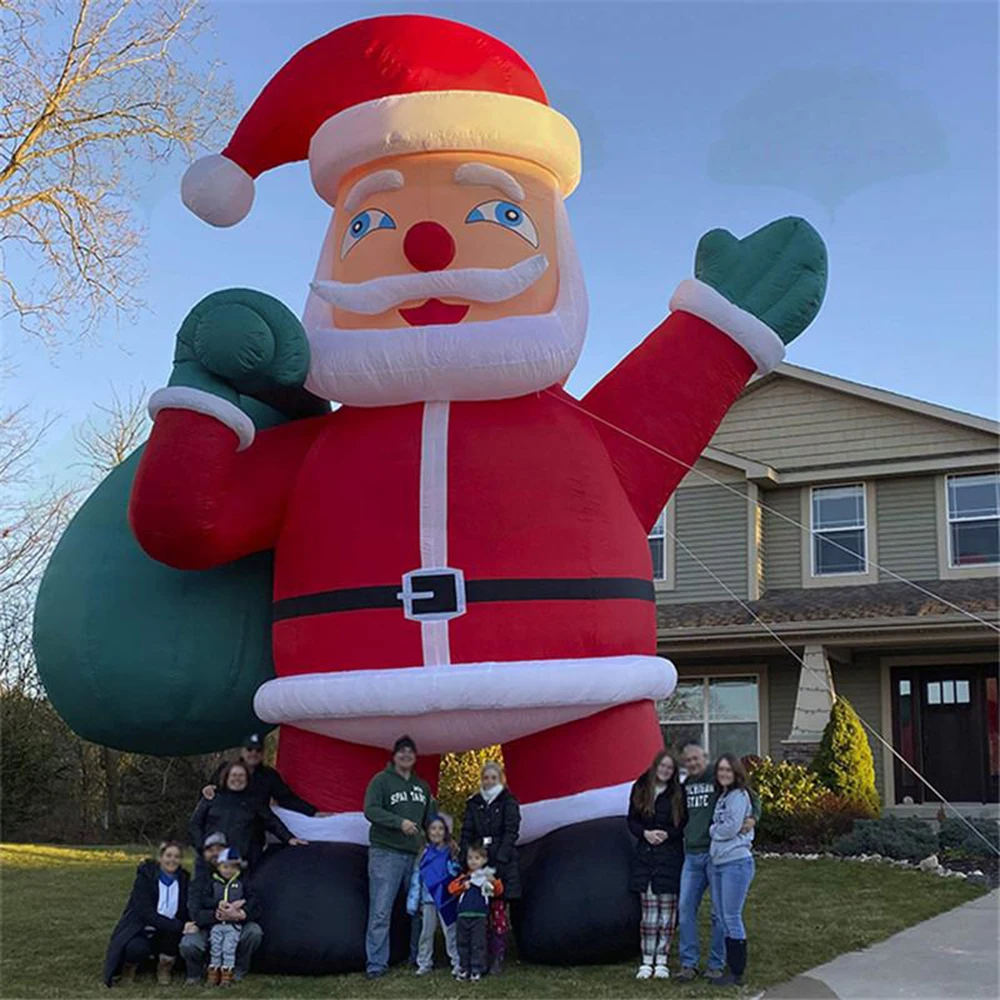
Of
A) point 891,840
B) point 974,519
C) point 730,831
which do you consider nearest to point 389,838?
point 730,831

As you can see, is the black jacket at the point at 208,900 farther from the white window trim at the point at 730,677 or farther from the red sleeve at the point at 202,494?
the white window trim at the point at 730,677

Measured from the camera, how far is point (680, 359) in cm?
673

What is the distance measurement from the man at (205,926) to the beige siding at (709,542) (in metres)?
10.3

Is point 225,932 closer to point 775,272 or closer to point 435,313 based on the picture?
point 435,313

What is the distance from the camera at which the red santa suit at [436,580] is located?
596 cm

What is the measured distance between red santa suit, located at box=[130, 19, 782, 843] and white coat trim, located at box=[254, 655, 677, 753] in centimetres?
1

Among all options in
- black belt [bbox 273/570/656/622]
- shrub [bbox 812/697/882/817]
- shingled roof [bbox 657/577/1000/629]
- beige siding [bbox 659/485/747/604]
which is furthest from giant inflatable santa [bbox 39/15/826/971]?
beige siding [bbox 659/485/747/604]

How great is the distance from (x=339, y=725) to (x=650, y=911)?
1671 mm

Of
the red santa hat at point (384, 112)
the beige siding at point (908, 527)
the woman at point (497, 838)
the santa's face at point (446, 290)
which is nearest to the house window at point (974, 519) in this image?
the beige siding at point (908, 527)

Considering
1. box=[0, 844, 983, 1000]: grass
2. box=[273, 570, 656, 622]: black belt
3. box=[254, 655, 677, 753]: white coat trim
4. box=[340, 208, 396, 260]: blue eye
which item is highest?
box=[340, 208, 396, 260]: blue eye

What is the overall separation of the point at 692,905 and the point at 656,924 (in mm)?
276

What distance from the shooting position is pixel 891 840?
35.8 feet

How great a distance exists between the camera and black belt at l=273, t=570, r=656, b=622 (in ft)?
19.6

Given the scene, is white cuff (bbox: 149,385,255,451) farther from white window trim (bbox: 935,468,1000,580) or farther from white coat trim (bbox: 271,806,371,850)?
white window trim (bbox: 935,468,1000,580)
